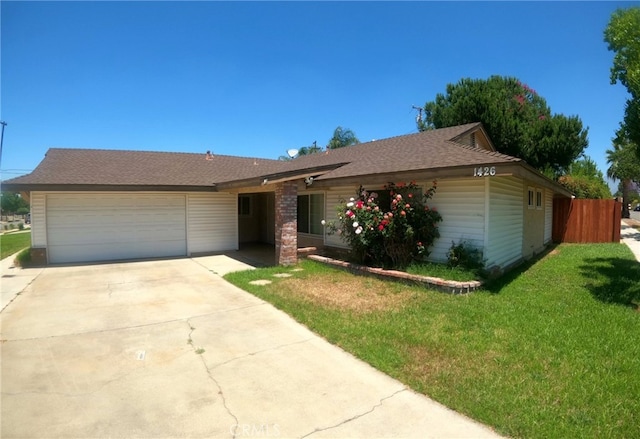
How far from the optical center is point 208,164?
15758 millimetres

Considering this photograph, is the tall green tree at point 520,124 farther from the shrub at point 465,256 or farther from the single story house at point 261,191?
the shrub at point 465,256

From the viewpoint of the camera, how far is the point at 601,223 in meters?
15.5

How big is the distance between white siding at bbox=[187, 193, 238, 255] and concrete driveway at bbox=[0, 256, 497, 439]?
6611mm

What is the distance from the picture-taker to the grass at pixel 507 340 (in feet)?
10.0

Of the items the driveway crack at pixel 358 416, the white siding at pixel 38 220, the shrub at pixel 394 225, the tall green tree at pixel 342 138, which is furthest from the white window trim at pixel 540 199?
the tall green tree at pixel 342 138

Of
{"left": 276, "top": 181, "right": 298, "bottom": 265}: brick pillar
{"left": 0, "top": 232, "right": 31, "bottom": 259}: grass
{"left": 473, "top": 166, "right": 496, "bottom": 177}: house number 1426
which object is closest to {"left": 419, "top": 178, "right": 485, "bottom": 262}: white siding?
{"left": 473, "top": 166, "right": 496, "bottom": 177}: house number 1426

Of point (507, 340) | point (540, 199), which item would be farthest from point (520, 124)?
point (507, 340)

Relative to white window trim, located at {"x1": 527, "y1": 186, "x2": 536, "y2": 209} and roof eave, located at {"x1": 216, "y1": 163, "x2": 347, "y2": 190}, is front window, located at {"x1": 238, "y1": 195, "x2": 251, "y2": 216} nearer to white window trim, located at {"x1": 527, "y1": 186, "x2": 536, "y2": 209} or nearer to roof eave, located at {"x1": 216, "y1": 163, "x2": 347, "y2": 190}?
roof eave, located at {"x1": 216, "y1": 163, "x2": 347, "y2": 190}

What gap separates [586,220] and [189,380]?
18285mm

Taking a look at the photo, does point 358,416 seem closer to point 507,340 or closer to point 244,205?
point 507,340

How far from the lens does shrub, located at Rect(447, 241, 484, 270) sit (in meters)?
7.46

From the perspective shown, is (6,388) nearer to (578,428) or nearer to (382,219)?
(578,428)

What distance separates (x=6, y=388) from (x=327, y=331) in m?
3.54

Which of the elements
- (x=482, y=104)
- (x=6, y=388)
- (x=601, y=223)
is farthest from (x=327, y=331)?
(x=482, y=104)
